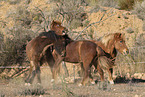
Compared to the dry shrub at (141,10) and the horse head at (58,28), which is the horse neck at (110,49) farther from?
the dry shrub at (141,10)

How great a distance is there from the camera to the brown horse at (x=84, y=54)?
9258mm

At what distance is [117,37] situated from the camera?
9.91 metres

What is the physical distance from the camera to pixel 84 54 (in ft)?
30.8

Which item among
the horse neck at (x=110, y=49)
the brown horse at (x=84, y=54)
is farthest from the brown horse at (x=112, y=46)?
the brown horse at (x=84, y=54)

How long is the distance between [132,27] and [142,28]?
1539mm

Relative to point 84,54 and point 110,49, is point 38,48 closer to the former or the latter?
point 84,54

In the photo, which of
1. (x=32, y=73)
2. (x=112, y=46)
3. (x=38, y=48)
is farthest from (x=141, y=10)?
(x=32, y=73)

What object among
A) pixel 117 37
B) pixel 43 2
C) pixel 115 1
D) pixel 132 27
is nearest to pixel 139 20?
pixel 132 27

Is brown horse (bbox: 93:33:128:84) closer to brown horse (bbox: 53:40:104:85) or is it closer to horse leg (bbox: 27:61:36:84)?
brown horse (bbox: 53:40:104:85)

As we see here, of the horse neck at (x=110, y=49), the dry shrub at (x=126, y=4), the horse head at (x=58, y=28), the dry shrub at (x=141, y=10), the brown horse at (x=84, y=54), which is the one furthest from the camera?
the dry shrub at (x=126, y=4)

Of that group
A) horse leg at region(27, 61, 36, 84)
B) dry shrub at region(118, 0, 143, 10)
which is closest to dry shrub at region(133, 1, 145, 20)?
dry shrub at region(118, 0, 143, 10)

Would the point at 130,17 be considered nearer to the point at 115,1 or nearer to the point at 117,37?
the point at 115,1

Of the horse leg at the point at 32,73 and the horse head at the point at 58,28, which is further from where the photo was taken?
the horse head at the point at 58,28

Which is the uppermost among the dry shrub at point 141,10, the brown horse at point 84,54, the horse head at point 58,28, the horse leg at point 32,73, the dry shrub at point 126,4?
the dry shrub at point 126,4
